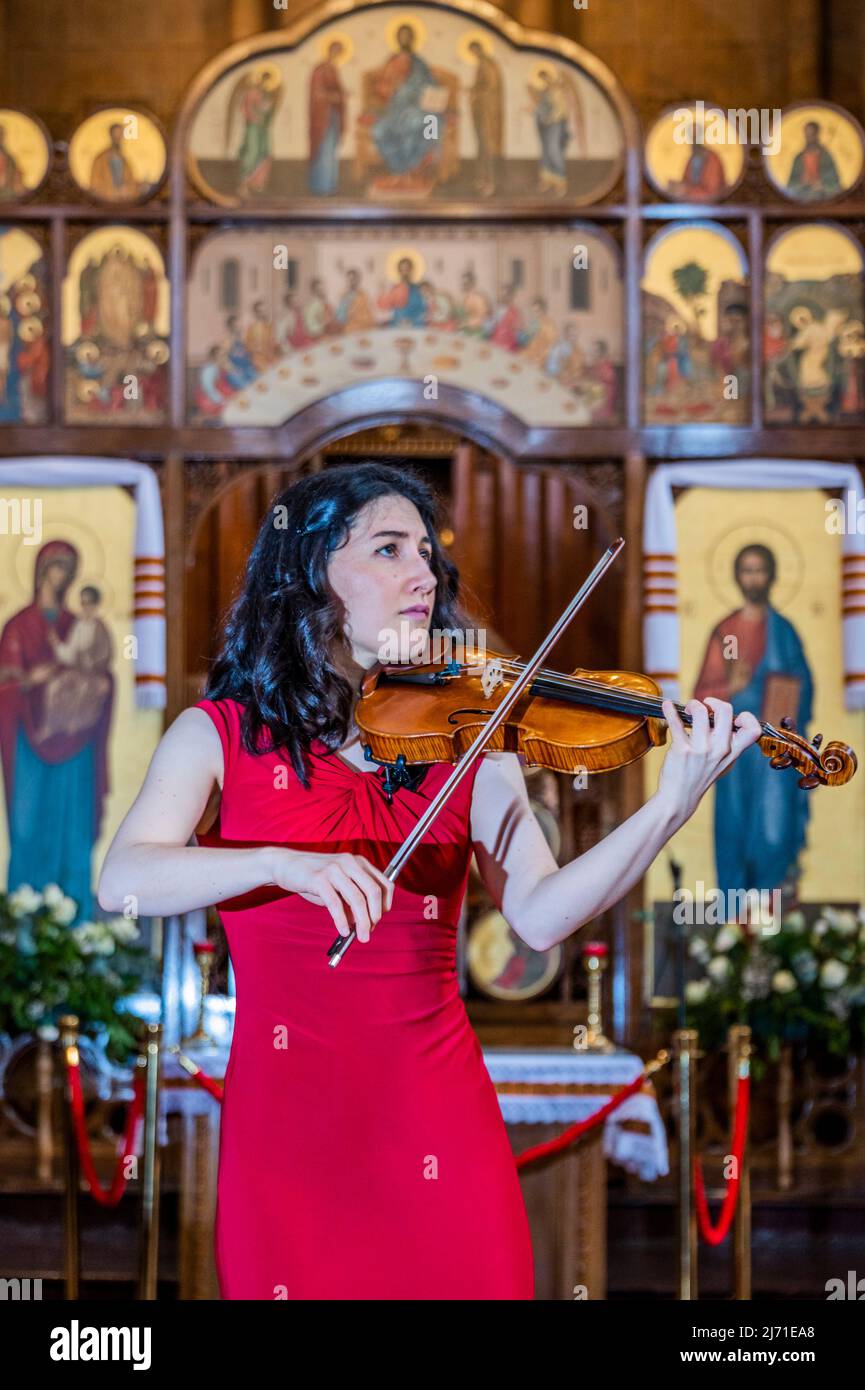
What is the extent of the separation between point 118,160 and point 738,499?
3.15 metres

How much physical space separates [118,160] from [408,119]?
132 centimetres

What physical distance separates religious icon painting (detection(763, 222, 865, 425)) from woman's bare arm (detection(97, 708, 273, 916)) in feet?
18.7

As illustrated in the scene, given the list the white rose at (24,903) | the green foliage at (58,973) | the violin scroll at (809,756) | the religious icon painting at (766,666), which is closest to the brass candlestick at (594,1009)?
the religious icon painting at (766,666)

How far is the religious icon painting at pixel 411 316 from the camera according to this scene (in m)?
7.68

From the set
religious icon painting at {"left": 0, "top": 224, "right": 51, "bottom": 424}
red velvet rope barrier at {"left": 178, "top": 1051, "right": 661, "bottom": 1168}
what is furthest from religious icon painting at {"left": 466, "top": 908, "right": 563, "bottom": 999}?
religious icon painting at {"left": 0, "top": 224, "right": 51, "bottom": 424}

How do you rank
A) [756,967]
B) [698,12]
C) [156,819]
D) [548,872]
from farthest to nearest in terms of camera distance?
1. [698,12]
2. [756,967]
3. [548,872]
4. [156,819]

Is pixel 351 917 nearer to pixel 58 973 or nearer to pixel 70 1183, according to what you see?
pixel 70 1183

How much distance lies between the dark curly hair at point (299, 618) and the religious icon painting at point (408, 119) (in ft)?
17.4

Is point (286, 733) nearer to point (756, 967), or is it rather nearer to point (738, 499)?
point (756, 967)

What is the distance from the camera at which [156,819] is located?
93.7 inches

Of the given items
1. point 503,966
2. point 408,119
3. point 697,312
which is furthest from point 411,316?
point 503,966

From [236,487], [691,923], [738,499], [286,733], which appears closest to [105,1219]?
[691,923]

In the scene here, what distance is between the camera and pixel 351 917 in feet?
7.16
